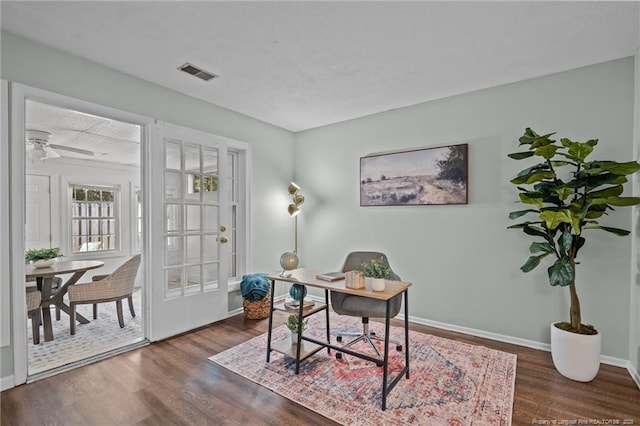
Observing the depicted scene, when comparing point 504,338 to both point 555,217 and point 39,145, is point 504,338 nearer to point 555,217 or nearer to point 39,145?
point 555,217

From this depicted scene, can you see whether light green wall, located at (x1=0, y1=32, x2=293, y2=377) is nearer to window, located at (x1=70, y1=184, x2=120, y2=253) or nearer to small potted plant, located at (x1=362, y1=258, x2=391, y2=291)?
small potted plant, located at (x1=362, y1=258, x2=391, y2=291)

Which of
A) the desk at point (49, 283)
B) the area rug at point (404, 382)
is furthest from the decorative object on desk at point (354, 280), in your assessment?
the desk at point (49, 283)

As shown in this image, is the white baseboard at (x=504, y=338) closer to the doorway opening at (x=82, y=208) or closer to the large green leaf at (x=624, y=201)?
the large green leaf at (x=624, y=201)

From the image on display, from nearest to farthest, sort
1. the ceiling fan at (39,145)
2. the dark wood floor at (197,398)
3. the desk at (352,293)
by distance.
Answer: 1. the dark wood floor at (197,398)
2. the desk at (352,293)
3. the ceiling fan at (39,145)

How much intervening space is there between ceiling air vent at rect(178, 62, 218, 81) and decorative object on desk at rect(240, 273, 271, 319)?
7.55ft

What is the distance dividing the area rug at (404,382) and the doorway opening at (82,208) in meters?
1.51

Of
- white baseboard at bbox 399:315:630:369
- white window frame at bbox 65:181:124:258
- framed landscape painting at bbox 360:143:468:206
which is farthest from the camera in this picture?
white window frame at bbox 65:181:124:258

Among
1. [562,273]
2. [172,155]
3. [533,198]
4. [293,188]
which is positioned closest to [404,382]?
[562,273]

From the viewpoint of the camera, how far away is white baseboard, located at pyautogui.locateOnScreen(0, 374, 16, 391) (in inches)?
86.0

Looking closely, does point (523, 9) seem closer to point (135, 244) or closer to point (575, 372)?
point (575, 372)

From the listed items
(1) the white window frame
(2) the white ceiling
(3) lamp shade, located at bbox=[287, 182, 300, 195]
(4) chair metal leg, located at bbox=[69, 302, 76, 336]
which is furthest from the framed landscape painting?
(1) the white window frame

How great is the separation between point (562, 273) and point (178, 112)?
388cm

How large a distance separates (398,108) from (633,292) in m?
2.84

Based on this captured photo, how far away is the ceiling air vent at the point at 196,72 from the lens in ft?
9.00
